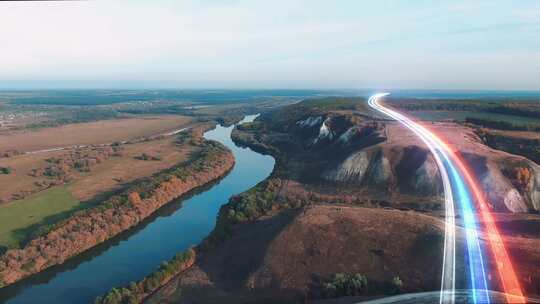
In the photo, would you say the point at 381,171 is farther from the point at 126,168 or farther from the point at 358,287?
the point at 126,168

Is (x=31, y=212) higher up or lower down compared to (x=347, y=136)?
lower down

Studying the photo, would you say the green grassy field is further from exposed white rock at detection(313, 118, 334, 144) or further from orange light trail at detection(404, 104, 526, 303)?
exposed white rock at detection(313, 118, 334, 144)

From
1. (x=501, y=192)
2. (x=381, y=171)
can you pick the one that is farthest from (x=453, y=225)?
(x=381, y=171)

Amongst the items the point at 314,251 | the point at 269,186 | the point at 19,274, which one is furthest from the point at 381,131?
the point at 19,274

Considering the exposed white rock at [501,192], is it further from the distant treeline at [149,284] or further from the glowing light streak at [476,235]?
the distant treeline at [149,284]

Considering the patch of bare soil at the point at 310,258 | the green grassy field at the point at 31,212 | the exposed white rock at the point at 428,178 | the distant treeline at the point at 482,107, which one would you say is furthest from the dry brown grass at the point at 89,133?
the exposed white rock at the point at 428,178

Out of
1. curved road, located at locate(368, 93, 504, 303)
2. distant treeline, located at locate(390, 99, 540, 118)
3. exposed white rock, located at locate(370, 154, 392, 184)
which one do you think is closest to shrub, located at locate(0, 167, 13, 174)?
exposed white rock, located at locate(370, 154, 392, 184)

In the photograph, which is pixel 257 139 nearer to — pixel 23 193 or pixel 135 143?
pixel 135 143
